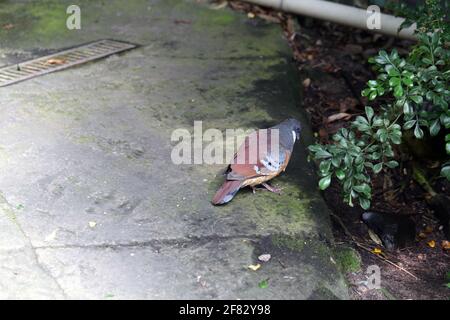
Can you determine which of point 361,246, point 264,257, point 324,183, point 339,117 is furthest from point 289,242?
point 339,117

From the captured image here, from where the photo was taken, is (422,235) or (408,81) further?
(422,235)

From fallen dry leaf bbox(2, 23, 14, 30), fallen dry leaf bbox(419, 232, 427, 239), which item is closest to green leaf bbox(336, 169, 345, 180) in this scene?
fallen dry leaf bbox(419, 232, 427, 239)

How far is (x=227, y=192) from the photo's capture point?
3400 mm

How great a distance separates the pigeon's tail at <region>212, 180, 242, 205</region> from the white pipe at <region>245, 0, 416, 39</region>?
93.6 inches

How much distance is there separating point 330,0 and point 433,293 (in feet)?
10.9

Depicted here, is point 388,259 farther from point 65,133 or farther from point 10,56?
point 10,56

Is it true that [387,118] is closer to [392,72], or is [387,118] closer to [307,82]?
[392,72]

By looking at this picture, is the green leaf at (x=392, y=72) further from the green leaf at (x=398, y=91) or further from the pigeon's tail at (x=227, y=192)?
the pigeon's tail at (x=227, y=192)

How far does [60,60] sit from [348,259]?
2720mm

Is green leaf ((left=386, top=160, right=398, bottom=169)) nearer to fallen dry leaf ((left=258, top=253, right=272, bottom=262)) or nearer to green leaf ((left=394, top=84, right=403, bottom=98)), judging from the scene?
green leaf ((left=394, top=84, right=403, bottom=98))

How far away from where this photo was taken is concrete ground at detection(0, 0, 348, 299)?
2.93m

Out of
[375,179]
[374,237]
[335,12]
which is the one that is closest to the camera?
[374,237]

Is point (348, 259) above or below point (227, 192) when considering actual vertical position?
below

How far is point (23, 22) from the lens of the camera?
5500 millimetres
